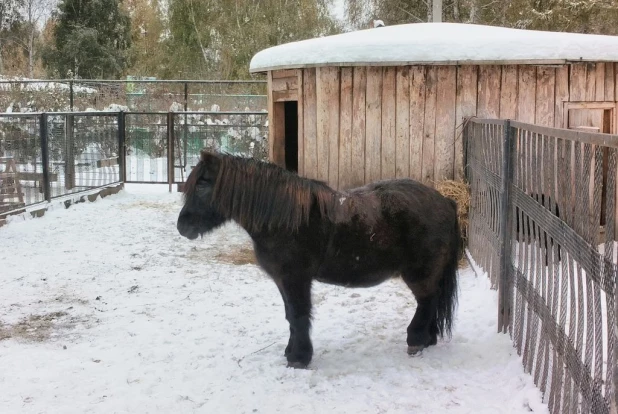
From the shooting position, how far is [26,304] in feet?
19.3

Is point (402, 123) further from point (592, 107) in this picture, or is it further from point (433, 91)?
point (592, 107)

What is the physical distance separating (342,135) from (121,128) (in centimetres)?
694

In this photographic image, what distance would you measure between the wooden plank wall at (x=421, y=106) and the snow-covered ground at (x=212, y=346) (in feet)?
4.83

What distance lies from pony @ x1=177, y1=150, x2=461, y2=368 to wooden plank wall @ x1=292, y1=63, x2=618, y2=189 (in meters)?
Result: 2.75

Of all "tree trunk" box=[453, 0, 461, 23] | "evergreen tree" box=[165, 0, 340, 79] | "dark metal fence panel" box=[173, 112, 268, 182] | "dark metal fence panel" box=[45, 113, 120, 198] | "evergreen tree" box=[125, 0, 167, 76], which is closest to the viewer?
"dark metal fence panel" box=[45, 113, 120, 198]

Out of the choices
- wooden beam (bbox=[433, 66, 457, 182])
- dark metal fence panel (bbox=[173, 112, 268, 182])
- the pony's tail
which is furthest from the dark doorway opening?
the pony's tail

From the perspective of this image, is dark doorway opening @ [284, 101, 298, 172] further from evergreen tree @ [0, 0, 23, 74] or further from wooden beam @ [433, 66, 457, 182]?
evergreen tree @ [0, 0, 23, 74]

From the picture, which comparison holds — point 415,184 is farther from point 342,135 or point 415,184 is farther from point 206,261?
point 206,261

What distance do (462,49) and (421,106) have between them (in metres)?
0.76

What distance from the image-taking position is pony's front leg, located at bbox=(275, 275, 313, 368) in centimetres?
418

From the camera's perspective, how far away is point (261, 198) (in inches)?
165

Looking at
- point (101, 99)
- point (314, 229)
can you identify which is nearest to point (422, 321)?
point (314, 229)

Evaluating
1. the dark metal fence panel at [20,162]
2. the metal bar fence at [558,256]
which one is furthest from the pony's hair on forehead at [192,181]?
the dark metal fence panel at [20,162]

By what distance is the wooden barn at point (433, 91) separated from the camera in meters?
6.76
